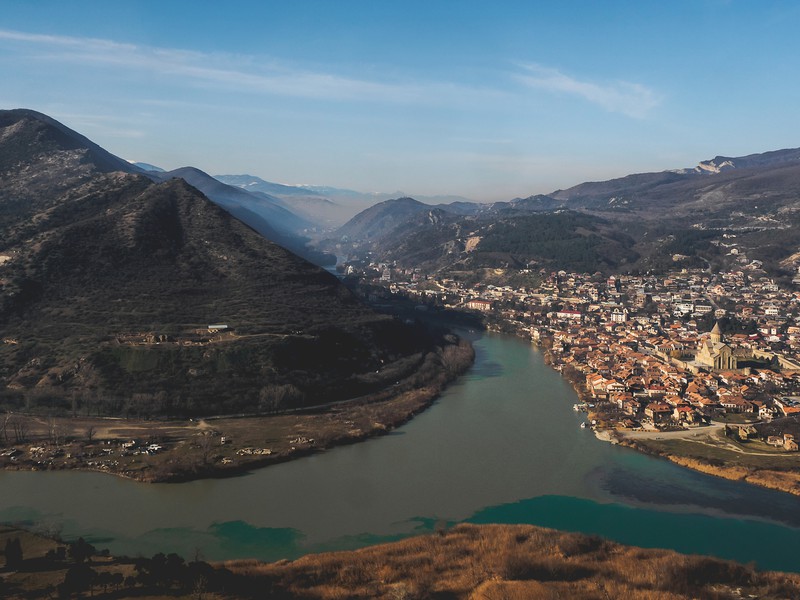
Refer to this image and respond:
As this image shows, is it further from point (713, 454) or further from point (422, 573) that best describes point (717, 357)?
point (422, 573)

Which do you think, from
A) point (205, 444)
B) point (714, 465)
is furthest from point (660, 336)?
point (205, 444)

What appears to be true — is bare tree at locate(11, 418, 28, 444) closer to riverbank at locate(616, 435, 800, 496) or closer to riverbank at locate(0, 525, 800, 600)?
riverbank at locate(0, 525, 800, 600)

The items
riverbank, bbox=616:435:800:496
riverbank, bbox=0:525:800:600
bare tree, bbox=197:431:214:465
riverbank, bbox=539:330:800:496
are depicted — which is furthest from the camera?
bare tree, bbox=197:431:214:465

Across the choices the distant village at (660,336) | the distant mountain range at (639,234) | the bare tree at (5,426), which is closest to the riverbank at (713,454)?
the distant village at (660,336)

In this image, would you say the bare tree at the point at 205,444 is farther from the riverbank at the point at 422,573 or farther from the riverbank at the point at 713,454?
the riverbank at the point at 713,454

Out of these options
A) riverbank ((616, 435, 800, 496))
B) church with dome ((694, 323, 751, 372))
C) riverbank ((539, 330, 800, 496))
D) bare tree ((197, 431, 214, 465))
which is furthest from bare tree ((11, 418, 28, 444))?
church with dome ((694, 323, 751, 372))

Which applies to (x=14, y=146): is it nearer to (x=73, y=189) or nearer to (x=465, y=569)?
(x=73, y=189)
